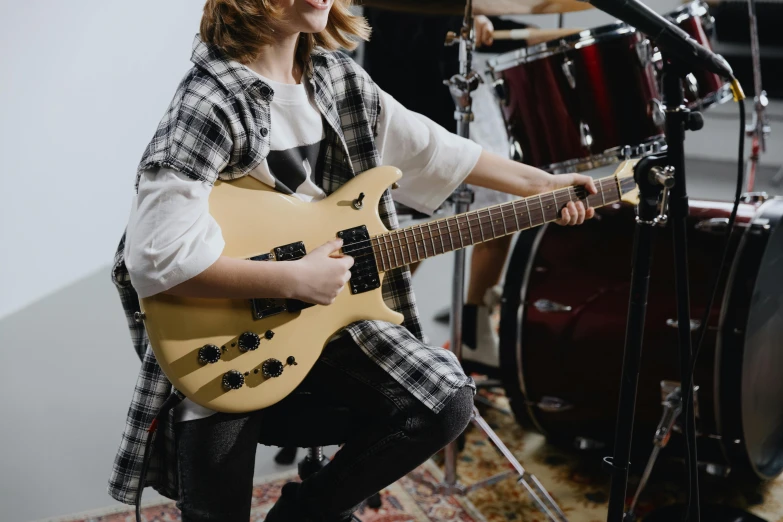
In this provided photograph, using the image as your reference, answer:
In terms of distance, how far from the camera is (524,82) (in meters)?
2.04

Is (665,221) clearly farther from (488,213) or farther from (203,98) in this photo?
(203,98)

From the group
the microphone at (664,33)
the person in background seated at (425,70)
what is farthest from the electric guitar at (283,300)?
the person in background seated at (425,70)

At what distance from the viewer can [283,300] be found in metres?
1.32

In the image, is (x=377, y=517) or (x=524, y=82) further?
(x=524, y=82)

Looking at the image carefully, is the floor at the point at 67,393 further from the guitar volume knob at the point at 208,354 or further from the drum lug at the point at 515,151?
the drum lug at the point at 515,151

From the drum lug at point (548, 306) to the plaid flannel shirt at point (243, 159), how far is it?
60 centimetres

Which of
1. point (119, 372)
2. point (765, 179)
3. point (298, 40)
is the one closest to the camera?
point (298, 40)

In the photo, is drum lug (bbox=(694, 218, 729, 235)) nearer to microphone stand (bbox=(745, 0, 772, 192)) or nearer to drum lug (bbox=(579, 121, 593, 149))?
drum lug (bbox=(579, 121, 593, 149))

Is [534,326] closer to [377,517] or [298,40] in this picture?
[377,517]

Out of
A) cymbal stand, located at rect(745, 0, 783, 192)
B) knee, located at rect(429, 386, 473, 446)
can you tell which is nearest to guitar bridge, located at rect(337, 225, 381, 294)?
knee, located at rect(429, 386, 473, 446)

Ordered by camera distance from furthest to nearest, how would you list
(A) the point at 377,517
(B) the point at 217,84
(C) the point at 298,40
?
(A) the point at 377,517 → (C) the point at 298,40 → (B) the point at 217,84

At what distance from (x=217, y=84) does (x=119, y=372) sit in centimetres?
170

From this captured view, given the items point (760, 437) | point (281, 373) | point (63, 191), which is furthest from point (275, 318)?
point (63, 191)

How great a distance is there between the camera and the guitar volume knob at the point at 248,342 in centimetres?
129
